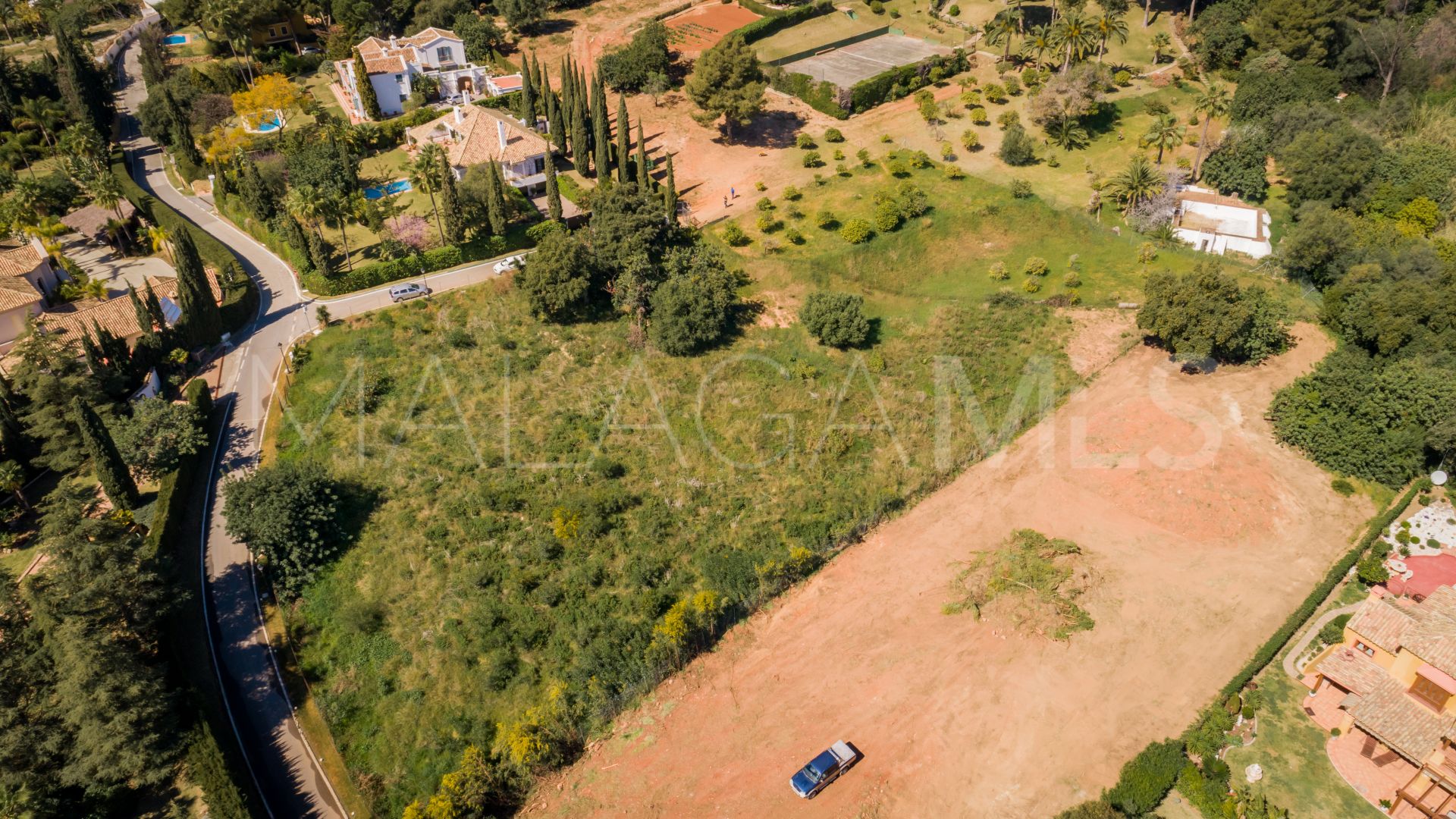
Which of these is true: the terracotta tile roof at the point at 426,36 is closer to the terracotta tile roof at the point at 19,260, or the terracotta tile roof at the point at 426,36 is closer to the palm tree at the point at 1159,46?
the terracotta tile roof at the point at 19,260

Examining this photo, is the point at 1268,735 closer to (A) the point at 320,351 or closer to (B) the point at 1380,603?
(B) the point at 1380,603

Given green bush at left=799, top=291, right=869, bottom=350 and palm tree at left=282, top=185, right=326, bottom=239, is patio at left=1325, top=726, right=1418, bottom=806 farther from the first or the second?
palm tree at left=282, top=185, right=326, bottom=239

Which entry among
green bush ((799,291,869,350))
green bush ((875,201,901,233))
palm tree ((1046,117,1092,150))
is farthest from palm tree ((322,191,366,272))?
palm tree ((1046,117,1092,150))

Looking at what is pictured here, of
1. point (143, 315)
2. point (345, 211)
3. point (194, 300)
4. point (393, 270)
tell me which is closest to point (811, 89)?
point (393, 270)

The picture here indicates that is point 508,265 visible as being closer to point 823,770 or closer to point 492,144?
point 492,144

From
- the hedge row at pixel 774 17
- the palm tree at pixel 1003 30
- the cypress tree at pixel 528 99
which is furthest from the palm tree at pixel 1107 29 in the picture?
the cypress tree at pixel 528 99
